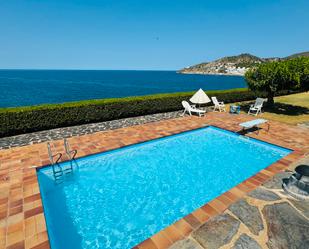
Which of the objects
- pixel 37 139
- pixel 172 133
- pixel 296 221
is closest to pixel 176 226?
pixel 296 221

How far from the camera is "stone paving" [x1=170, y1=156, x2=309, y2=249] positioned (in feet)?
10.7

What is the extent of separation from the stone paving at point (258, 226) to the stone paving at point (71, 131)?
7.75 metres

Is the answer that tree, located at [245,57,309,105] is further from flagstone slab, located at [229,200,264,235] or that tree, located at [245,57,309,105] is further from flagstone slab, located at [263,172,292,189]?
flagstone slab, located at [229,200,264,235]

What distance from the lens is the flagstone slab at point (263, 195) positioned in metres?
4.44

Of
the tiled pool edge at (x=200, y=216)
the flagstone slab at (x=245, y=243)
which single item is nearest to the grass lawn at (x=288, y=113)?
the tiled pool edge at (x=200, y=216)

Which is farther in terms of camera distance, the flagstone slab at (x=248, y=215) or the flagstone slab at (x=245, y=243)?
the flagstone slab at (x=248, y=215)

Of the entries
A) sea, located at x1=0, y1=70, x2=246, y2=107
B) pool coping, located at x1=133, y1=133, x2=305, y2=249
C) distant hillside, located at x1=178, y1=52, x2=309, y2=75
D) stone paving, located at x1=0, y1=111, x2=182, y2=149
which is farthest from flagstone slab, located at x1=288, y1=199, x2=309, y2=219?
distant hillside, located at x1=178, y1=52, x2=309, y2=75

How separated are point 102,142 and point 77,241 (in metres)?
4.81

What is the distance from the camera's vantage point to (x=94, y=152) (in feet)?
24.5

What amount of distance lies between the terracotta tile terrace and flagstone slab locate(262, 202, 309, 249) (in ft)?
2.50

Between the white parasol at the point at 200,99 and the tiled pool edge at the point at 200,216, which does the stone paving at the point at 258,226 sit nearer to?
the tiled pool edge at the point at 200,216

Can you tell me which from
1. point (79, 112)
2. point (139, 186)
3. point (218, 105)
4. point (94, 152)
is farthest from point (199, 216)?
point (218, 105)

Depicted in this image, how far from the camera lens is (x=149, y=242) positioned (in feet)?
11.1

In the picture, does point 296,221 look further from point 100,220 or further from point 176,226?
point 100,220
